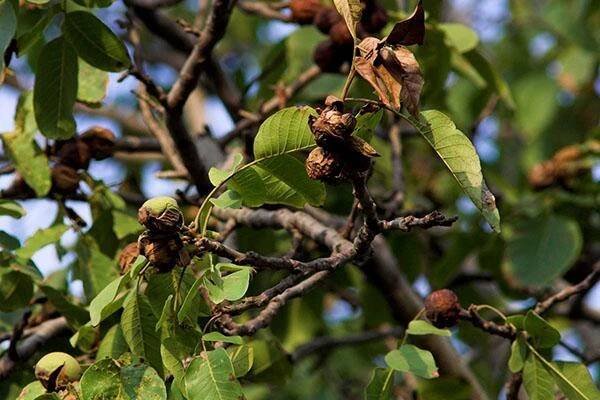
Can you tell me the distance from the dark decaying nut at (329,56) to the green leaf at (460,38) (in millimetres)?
271

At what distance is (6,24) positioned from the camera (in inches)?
63.0

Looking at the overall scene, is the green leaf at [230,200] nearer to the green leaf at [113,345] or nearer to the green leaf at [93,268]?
the green leaf at [113,345]

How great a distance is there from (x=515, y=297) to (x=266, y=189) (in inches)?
60.7

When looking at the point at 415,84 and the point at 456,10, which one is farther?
the point at 456,10

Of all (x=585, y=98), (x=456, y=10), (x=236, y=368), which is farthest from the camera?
(x=456, y=10)

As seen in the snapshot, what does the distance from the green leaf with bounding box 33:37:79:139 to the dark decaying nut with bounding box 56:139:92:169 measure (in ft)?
0.54

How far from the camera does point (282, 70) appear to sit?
8.55ft

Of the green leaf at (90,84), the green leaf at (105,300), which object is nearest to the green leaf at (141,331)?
the green leaf at (105,300)

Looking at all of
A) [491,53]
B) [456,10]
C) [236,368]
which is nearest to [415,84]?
[236,368]

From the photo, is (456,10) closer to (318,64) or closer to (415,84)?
(318,64)

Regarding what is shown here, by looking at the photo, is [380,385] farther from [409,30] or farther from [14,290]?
[14,290]

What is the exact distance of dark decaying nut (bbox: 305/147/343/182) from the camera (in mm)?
1271

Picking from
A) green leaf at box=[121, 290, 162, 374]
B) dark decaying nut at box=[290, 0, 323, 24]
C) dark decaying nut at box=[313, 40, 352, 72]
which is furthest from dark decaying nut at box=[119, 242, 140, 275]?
dark decaying nut at box=[290, 0, 323, 24]

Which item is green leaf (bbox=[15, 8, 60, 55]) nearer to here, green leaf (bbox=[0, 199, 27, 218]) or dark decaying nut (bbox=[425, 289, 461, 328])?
green leaf (bbox=[0, 199, 27, 218])
